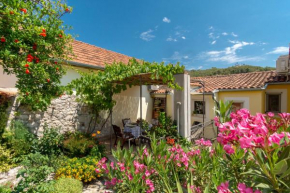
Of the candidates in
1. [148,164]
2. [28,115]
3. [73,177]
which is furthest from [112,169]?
[28,115]

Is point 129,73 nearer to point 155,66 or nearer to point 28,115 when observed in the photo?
point 155,66

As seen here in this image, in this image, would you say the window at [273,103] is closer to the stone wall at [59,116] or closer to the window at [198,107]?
the window at [198,107]

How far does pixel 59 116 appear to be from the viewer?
7.33m

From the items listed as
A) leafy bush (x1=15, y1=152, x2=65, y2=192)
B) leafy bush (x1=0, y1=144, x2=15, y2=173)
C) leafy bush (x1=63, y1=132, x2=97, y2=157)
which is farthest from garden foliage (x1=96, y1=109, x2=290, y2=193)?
leafy bush (x1=0, y1=144, x2=15, y2=173)

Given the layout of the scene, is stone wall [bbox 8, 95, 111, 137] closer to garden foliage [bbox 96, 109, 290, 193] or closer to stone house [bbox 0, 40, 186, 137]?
stone house [bbox 0, 40, 186, 137]

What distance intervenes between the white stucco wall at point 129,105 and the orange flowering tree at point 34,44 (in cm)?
482

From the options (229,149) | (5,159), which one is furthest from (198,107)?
(5,159)

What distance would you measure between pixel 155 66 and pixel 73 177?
15.6ft

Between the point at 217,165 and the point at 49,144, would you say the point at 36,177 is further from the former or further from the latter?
the point at 217,165

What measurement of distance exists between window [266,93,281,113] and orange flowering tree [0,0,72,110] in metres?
13.0

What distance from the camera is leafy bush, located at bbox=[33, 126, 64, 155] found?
589 cm

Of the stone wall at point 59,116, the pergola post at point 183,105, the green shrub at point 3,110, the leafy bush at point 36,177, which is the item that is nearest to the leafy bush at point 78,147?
the leafy bush at point 36,177

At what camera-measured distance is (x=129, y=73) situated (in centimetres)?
588

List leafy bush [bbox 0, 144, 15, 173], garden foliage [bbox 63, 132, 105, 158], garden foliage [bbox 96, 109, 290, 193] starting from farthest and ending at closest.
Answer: garden foliage [bbox 63, 132, 105, 158]
leafy bush [bbox 0, 144, 15, 173]
garden foliage [bbox 96, 109, 290, 193]
